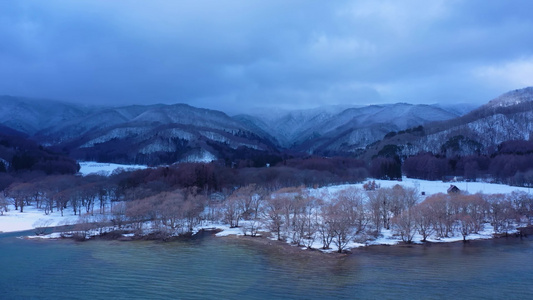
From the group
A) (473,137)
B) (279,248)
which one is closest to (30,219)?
(279,248)

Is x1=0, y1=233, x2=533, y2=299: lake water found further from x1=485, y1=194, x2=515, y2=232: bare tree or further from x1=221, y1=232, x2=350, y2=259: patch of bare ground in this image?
x1=485, y1=194, x2=515, y2=232: bare tree

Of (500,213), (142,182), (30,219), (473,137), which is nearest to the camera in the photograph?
(500,213)

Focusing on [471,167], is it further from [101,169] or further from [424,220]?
[101,169]

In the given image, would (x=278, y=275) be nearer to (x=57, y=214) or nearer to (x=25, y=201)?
(x=57, y=214)

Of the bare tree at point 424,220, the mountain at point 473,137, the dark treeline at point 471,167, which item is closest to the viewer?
the bare tree at point 424,220

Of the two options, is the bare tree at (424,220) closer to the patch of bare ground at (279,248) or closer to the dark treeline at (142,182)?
the patch of bare ground at (279,248)

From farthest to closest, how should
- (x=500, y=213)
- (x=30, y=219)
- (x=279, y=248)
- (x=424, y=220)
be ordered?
1. (x=30, y=219)
2. (x=500, y=213)
3. (x=424, y=220)
4. (x=279, y=248)

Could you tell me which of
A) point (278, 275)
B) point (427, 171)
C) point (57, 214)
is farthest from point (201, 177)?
point (427, 171)

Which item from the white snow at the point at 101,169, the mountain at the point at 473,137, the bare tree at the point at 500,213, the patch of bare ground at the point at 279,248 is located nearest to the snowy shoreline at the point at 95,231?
the patch of bare ground at the point at 279,248
